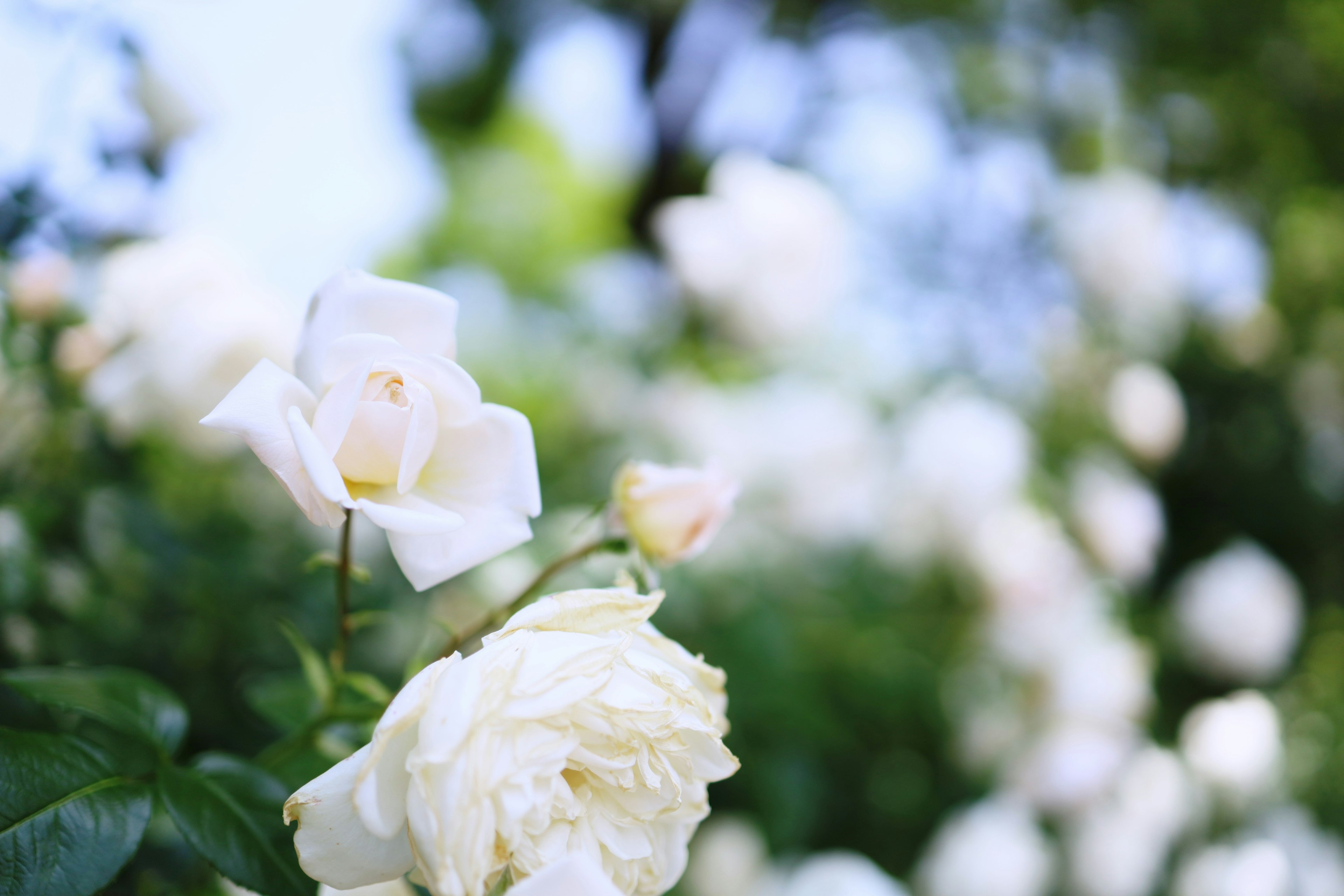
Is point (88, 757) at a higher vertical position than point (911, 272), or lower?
higher

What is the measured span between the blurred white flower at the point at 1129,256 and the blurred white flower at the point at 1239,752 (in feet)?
3.25

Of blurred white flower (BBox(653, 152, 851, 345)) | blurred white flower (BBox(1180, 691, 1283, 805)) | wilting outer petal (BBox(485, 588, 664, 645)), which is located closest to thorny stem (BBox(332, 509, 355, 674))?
wilting outer petal (BBox(485, 588, 664, 645))

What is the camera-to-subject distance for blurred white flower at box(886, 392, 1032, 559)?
1470mm

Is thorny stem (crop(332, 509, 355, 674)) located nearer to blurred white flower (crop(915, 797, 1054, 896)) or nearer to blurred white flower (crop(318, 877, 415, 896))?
blurred white flower (crop(318, 877, 415, 896))

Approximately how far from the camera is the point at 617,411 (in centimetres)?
162

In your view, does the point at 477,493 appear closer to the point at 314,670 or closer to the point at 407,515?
the point at 407,515

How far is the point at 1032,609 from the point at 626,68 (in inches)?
124

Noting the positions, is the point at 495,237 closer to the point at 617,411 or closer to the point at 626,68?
the point at 626,68

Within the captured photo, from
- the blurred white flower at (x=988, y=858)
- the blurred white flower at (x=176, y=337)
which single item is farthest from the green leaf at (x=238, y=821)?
the blurred white flower at (x=988, y=858)

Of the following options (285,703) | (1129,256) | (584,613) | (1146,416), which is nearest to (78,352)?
(285,703)

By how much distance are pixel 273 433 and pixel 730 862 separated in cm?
82

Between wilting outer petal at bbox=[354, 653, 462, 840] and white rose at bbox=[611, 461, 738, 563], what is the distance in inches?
7.5

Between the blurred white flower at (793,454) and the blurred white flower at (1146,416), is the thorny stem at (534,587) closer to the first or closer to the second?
the blurred white flower at (793,454)

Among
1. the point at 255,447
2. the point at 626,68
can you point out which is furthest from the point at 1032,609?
the point at 626,68
